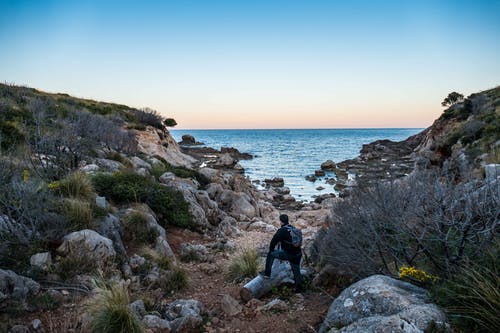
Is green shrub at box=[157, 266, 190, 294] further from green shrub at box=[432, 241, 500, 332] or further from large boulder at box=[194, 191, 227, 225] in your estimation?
large boulder at box=[194, 191, 227, 225]

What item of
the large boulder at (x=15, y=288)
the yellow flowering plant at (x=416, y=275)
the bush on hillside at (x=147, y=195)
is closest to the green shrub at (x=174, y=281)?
the large boulder at (x=15, y=288)

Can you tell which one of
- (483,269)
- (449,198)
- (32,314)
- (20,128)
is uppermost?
(20,128)

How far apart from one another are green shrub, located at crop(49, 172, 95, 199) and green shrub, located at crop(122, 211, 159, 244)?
1.09 metres

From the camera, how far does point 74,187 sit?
332 inches

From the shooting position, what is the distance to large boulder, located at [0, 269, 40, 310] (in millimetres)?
5008

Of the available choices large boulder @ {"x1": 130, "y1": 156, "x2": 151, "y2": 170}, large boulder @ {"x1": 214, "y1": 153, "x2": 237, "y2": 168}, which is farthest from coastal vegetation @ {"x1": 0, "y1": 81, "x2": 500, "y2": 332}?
large boulder @ {"x1": 214, "y1": 153, "x2": 237, "y2": 168}

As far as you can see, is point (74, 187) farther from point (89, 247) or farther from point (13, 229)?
point (89, 247)

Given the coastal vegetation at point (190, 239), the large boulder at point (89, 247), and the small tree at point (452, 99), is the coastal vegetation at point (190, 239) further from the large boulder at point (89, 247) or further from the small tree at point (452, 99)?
the small tree at point (452, 99)

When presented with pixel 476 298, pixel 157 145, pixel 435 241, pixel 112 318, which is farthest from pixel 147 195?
pixel 157 145

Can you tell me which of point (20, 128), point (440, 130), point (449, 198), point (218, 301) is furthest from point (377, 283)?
point (440, 130)

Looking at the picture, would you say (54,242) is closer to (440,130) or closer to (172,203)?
(172,203)

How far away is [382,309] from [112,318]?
345cm

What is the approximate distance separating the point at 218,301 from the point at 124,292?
74.6 inches

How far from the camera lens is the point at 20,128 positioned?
1322 centimetres
